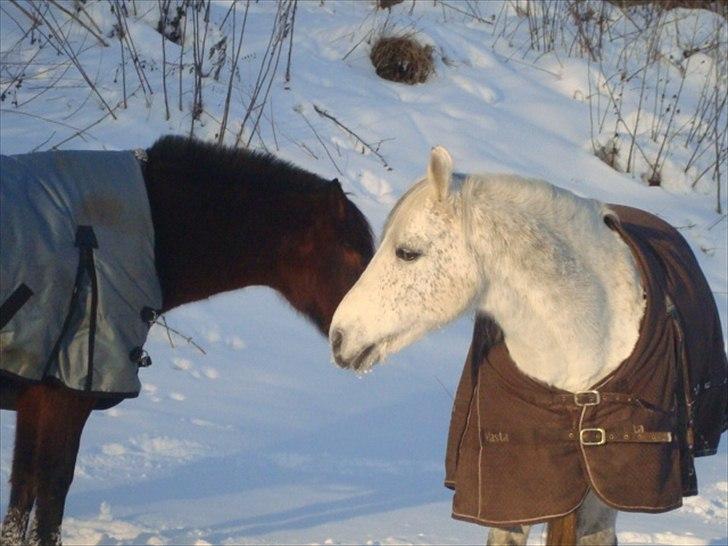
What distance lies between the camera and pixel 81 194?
3.41 meters

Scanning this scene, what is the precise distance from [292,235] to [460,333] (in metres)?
3.14

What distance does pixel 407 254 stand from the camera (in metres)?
2.77

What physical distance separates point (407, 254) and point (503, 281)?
24 centimetres

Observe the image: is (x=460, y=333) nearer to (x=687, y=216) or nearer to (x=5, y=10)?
(x=687, y=216)

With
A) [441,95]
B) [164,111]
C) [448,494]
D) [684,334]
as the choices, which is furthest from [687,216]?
[684,334]

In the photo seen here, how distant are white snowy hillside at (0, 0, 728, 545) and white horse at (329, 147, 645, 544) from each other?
1.66 m

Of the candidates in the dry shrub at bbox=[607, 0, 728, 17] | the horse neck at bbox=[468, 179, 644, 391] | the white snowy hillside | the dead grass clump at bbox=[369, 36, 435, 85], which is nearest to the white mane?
the horse neck at bbox=[468, 179, 644, 391]

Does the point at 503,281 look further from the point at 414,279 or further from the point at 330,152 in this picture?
the point at 330,152

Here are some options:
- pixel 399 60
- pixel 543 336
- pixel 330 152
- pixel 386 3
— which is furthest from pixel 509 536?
pixel 386 3

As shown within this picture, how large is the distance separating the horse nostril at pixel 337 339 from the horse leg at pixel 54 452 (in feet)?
3.25

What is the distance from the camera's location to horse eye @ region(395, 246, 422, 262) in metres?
2.76

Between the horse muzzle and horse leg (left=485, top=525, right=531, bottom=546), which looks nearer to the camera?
the horse muzzle

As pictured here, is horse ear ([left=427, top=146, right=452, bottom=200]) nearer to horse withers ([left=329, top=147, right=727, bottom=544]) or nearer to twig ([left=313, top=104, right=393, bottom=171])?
horse withers ([left=329, top=147, right=727, bottom=544])

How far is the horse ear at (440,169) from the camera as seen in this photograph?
269cm
